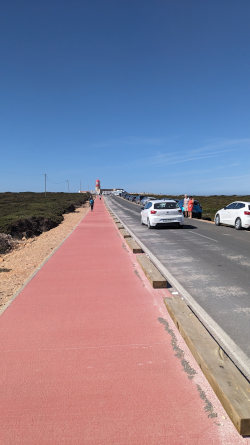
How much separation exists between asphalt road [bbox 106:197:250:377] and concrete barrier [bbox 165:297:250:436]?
444 mm

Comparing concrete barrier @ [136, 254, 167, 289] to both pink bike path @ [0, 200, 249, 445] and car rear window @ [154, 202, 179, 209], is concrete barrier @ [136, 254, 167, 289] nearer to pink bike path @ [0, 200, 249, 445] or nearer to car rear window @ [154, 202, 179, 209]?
pink bike path @ [0, 200, 249, 445]

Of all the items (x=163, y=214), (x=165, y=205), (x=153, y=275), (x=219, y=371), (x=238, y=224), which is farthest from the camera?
(x=165, y=205)

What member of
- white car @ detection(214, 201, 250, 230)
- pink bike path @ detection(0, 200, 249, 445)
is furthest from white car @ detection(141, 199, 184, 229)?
pink bike path @ detection(0, 200, 249, 445)

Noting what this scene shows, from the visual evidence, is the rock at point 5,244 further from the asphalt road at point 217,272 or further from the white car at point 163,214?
the white car at point 163,214

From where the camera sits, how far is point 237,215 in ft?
60.0

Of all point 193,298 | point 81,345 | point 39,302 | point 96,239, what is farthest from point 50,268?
point 96,239

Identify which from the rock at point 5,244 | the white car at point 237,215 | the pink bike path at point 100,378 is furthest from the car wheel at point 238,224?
the pink bike path at point 100,378

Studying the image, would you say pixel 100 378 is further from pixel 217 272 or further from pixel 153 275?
pixel 217 272

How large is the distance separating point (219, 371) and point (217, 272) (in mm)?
5125

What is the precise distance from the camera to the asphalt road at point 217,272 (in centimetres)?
510

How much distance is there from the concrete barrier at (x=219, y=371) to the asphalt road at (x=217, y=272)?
1.46 ft

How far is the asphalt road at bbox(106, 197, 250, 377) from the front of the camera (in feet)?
16.7

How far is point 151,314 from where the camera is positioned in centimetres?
532

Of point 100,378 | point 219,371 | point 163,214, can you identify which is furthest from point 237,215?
point 100,378
